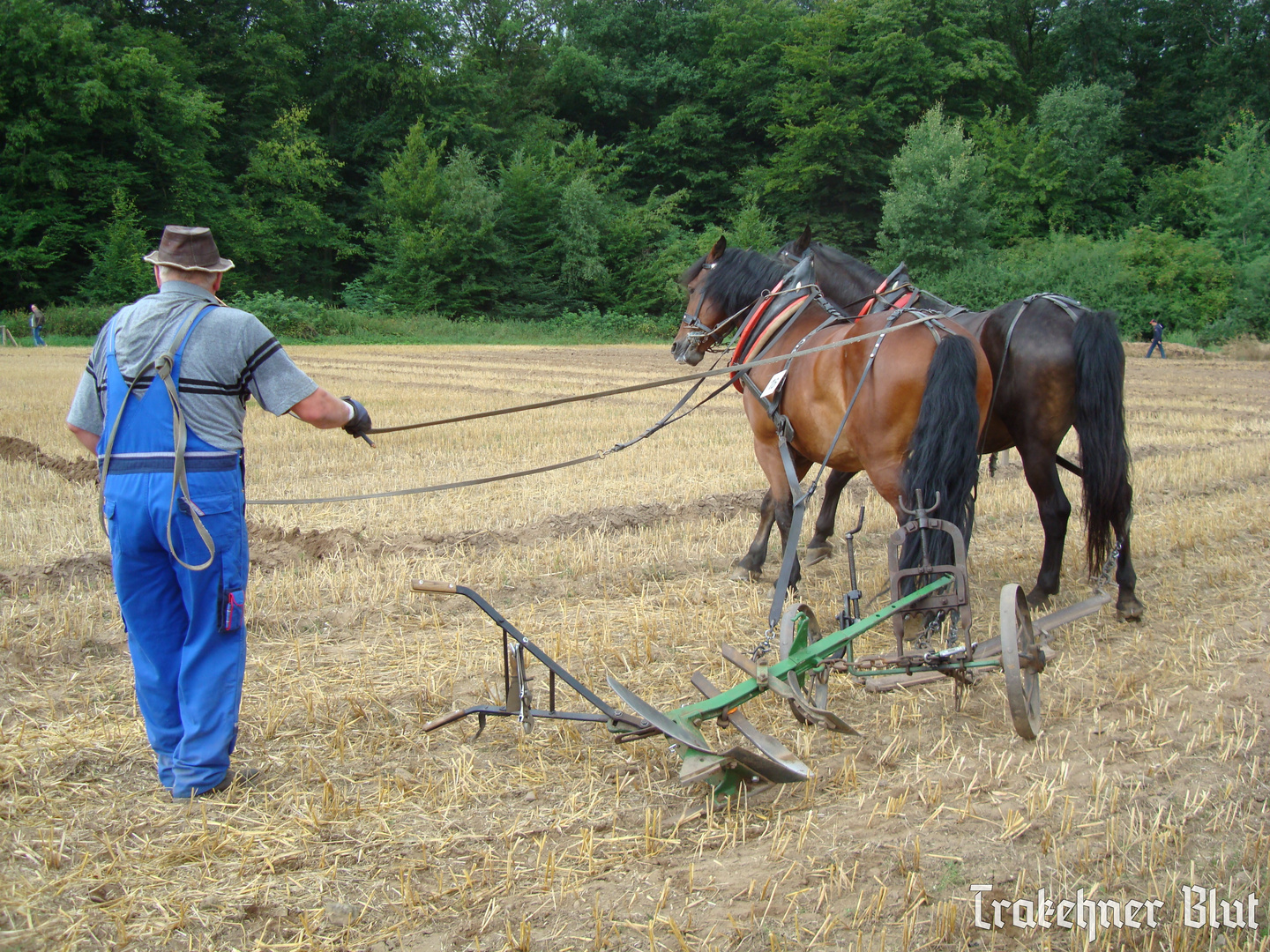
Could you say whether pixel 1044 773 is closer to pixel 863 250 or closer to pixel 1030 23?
pixel 863 250

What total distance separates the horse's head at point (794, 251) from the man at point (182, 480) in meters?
3.65

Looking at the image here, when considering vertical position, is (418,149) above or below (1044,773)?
above

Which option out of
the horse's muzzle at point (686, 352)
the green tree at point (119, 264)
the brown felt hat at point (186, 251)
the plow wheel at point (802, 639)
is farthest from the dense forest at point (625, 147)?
the brown felt hat at point (186, 251)

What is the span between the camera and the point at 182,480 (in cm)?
294

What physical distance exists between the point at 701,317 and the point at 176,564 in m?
4.01

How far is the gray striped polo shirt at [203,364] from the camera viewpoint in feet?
9.78

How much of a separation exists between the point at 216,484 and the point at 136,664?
0.67m

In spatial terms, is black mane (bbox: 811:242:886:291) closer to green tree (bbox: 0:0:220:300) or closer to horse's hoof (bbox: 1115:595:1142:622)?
horse's hoof (bbox: 1115:595:1142:622)

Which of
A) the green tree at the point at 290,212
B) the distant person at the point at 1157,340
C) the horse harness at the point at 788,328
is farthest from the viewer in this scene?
the green tree at the point at 290,212

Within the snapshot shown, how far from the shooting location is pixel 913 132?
116ft

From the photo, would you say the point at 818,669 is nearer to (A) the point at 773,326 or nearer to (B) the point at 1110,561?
(B) the point at 1110,561

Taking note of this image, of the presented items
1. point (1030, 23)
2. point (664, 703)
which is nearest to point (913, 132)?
point (1030, 23)

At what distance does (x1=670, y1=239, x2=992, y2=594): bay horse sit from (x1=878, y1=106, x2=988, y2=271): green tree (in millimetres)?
30308

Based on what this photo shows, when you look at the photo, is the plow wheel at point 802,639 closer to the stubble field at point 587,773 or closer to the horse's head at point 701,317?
the stubble field at point 587,773
